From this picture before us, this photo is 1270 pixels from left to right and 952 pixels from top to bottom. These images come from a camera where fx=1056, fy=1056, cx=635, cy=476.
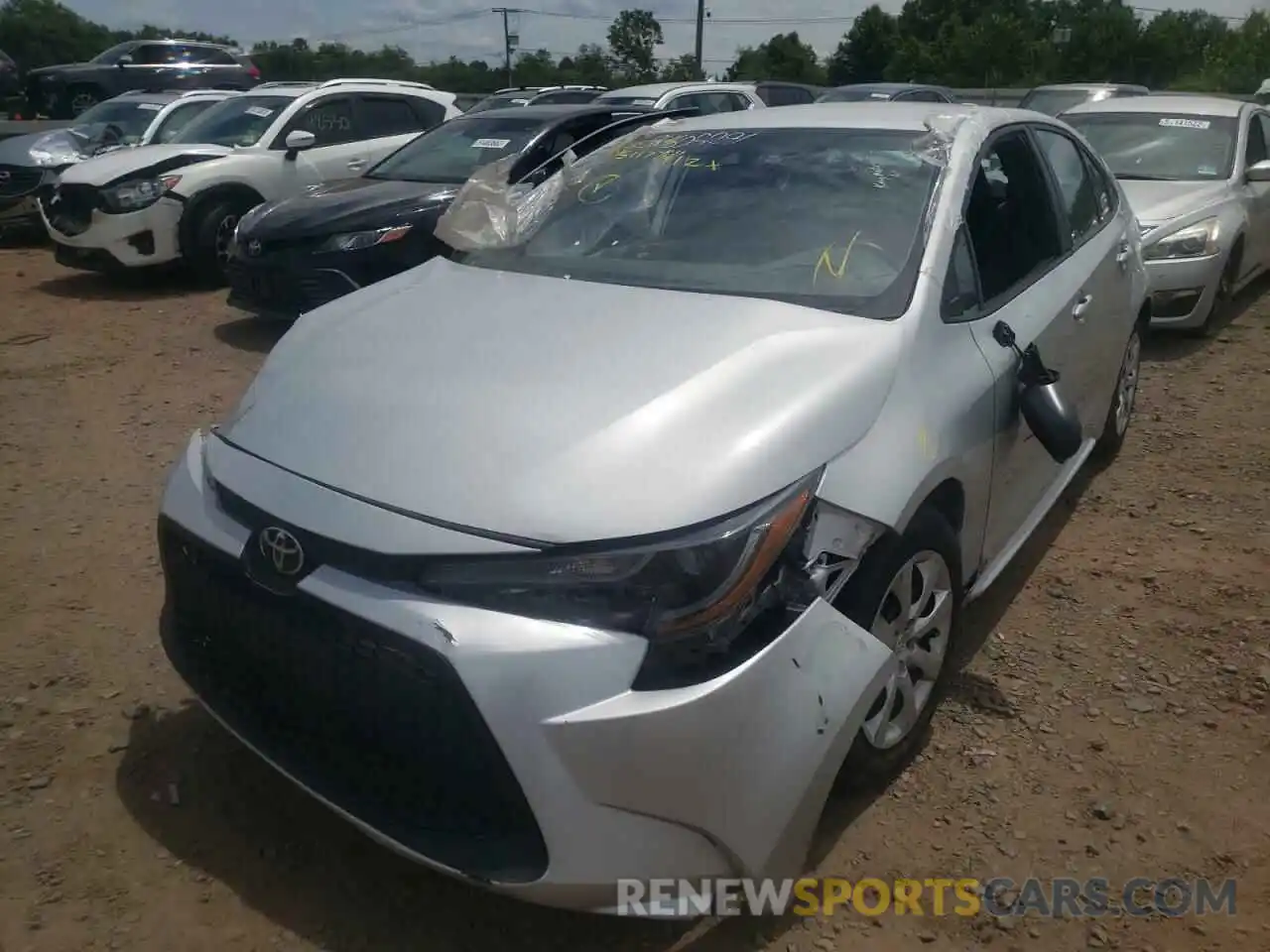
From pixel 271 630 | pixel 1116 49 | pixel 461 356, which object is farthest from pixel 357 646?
pixel 1116 49

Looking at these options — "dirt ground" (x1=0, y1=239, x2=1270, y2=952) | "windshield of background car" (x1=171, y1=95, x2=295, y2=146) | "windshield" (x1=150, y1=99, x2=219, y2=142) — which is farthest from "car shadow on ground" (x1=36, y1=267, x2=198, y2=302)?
"dirt ground" (x1=0, y1=239, x2=1270, y2=952)

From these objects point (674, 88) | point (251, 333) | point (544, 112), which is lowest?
point (251, 333)

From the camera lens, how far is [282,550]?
83.3 inches

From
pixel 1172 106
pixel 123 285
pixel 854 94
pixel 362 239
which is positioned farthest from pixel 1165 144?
pixel 854 94

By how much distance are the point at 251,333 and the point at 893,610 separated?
5868mm

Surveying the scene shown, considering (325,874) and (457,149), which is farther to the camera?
(457,149)

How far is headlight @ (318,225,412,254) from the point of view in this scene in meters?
6.55

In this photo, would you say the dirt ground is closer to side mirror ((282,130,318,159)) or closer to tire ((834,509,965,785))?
tire ((834,509,965,785))

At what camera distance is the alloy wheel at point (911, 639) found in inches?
97.3

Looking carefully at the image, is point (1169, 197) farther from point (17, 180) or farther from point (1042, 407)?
point (17, 180)

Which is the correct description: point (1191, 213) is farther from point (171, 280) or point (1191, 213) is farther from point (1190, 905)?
point (171, 280)

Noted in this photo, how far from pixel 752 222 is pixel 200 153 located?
699 cm

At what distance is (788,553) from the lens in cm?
207

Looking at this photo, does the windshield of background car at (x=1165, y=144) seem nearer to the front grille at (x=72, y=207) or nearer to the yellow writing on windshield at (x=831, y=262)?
the yellow writing on windshield at (x=831, y=262)
